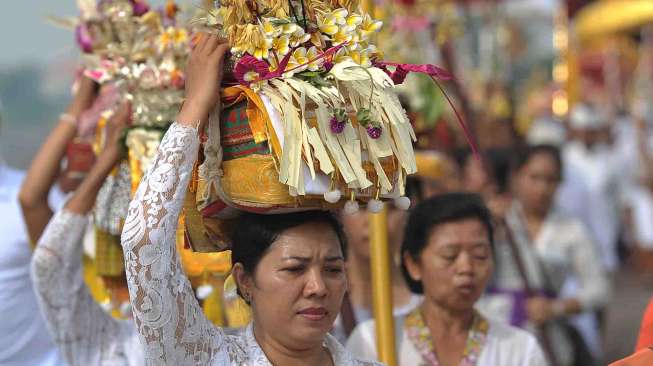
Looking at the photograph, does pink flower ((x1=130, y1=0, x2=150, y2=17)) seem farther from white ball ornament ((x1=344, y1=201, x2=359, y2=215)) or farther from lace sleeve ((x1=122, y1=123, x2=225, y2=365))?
white ball ornament ((x1=344, y1=201, x2=359, y2=215))

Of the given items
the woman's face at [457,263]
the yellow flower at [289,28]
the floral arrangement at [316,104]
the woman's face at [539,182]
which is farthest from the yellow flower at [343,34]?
Result: the woman's face at [539,182]

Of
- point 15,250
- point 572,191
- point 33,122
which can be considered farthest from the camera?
point 572,191

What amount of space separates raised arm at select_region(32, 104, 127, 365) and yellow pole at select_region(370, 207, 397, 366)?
0.95 meters

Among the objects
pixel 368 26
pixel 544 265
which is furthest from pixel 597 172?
pixel 368 26

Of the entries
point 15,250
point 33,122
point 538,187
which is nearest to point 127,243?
point 15,250

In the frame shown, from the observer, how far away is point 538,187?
781 centimetres

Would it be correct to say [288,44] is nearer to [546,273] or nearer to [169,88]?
[169,88]

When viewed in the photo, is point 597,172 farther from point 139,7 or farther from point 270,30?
point 270,30

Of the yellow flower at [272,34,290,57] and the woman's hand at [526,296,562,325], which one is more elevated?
the yellow flower at [272,34,290,57]

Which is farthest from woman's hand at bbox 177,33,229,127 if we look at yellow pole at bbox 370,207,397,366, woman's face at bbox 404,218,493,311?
woman's face at bbox 404,218,493,311

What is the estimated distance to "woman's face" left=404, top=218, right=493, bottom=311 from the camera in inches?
183

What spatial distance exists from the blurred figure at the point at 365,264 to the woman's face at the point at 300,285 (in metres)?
1.83

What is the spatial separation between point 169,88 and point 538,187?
363 cm

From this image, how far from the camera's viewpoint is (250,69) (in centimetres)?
349
